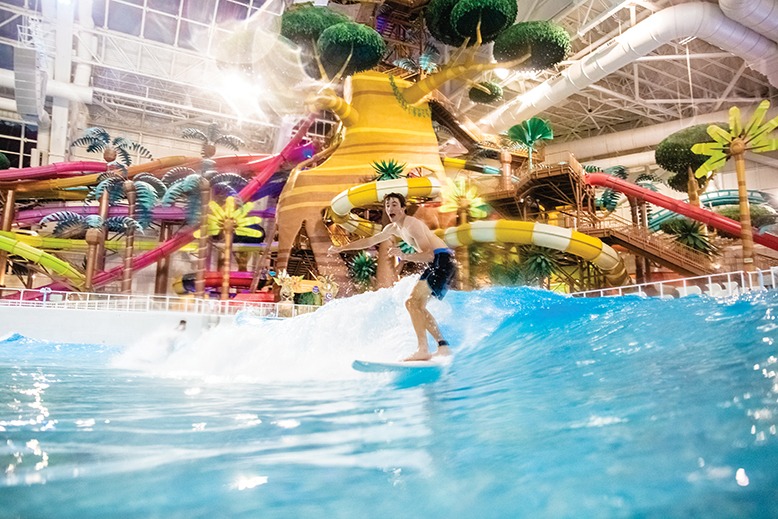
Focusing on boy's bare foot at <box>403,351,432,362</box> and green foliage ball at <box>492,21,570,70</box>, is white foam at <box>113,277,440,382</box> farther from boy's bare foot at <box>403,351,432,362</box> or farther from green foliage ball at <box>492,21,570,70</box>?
green foliage ball at <box>492,21,570,70</box>

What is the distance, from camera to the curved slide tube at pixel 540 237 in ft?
29.9

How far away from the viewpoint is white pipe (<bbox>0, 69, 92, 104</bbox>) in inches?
676

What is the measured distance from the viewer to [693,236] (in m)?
11.4

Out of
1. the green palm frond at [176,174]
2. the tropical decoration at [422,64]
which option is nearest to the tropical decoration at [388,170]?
the tropical decoration at [422,64]

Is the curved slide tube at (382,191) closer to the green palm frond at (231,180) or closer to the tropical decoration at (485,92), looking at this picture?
the tropical decoration at (485,92)

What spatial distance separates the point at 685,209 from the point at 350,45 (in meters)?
8.67

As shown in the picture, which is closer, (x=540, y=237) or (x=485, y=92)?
(x=540, y=237)

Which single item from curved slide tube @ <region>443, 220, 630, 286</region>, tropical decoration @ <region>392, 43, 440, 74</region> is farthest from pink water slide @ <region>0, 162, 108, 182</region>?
curved slide tube @ <region>443, 220, 630, 286</region>

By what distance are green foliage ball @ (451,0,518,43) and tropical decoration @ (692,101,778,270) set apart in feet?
18.1

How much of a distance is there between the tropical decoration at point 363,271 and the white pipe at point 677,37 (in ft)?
25.4

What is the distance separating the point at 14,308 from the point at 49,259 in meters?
5.05

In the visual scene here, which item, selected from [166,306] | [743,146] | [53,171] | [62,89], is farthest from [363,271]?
[62,89]

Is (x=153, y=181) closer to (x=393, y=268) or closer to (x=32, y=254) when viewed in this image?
(x=32, y=254)

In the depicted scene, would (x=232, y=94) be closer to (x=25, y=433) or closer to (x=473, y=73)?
(x=473, y=73)
